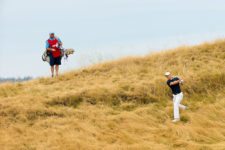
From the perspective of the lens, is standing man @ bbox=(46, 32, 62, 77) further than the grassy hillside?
Yes

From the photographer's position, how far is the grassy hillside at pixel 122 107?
43.6ft

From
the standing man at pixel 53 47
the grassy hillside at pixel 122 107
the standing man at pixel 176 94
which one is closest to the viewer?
the grassy hillside at pixel 122 107

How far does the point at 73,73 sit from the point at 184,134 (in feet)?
25.5

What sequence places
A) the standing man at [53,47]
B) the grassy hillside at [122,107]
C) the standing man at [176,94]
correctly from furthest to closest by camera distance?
the standing man at [53,47], the standing man at [176,94], the grassy hillside at [122,107]

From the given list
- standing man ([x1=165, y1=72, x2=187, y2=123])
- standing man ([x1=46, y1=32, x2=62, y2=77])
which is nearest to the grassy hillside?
standing man ([x1=165, y1=72, x2=187, y2=123])

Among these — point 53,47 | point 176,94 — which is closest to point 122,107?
point 176,94

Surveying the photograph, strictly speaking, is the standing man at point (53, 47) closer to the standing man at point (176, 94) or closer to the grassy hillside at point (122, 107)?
the grassy hillside at point (122, 107)

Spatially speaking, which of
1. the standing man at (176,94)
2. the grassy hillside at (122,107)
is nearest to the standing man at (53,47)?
the grassy hillside at (122,107)

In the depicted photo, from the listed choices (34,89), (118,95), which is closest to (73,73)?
(34,89)

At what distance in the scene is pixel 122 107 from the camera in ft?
52.7

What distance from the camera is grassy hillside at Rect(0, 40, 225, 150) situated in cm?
1329

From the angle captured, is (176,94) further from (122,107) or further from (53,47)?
(53,47)

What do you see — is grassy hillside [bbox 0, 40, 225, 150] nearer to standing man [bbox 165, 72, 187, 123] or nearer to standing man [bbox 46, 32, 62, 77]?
standing man [bbox 165, 72, 187, 123]

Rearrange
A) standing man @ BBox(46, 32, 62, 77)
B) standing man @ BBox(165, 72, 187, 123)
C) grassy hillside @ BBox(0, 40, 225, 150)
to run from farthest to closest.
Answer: standing man @ BBox(46, 32, 62, 77), standing man @ BBox(165, 72, 187, 123), grassy hillside @ BBox(0, 40, 225, 150)
